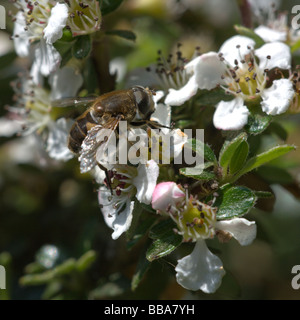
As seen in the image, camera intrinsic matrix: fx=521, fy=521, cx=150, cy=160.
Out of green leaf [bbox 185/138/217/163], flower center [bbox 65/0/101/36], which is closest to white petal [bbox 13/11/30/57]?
flower center [bbox 65/0/101/36]

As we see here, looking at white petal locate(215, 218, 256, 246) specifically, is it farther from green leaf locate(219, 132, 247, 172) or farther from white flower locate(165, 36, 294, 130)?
white flower locate(165, 36, 294, 130)

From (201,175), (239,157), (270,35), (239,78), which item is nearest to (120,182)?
(201,175)

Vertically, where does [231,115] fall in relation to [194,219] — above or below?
above

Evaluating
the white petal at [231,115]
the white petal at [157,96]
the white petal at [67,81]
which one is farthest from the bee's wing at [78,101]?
the white petal at [231,115]

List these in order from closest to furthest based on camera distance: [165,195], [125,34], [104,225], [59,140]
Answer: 1. [165,195]
2. [125,34]
3. [59,140]
4. [104,225]

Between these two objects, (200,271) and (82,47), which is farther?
(82,47)

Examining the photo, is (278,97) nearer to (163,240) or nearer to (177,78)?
(177,78)

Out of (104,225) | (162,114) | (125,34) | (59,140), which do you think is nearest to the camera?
(162,114)
